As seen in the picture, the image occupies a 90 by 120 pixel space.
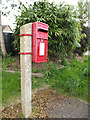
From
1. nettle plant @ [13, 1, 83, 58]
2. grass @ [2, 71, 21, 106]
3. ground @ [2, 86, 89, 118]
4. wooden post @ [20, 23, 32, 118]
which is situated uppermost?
nettle plant @ [13, 1, 83, 58]

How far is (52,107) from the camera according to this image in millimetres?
1737

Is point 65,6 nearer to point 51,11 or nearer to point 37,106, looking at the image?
point 51,11

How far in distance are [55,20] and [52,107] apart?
8.66ft

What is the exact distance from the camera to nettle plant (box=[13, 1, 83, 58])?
312 cm

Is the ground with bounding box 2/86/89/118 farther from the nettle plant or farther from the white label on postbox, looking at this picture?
the nettle plant

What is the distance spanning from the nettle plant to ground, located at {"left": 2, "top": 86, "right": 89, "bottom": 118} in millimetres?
1881

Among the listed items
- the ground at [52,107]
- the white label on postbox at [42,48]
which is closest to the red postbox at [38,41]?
the white label on postbox at [42,48]

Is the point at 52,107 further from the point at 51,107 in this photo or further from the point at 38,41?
the point at 38,41

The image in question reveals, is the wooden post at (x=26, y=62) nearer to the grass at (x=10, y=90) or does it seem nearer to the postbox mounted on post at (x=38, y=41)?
the postbox mounted on post at (x=38, y=41)

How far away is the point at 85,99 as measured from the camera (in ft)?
6.41

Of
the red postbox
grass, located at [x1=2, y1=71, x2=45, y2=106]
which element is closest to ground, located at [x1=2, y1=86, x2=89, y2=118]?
grass, located at [x1=2, y1=71, x2=45, y2=106]

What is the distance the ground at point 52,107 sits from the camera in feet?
4.99

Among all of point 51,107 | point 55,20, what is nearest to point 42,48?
point 51,107

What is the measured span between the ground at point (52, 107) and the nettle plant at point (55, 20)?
1881mm
